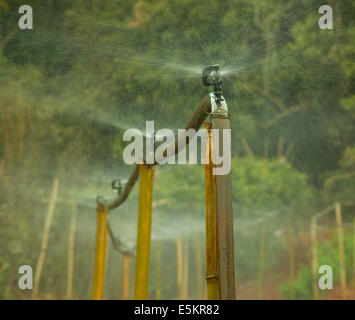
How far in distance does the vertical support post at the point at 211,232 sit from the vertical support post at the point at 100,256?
3141 mm

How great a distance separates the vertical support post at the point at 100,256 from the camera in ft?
15.6

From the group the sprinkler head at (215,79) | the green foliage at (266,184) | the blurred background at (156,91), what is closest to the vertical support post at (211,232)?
the sprinkler head at (215,79)

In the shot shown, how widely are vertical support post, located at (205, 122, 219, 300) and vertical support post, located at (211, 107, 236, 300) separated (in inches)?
1.8

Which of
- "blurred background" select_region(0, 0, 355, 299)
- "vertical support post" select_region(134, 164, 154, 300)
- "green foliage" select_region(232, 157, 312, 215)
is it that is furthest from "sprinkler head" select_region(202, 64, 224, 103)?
"green foliage" select_region(232, 157, 312, 215)

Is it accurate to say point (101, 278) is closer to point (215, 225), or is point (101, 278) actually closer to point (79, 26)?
point (79, 26)

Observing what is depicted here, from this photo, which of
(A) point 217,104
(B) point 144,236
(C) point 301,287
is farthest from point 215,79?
(C) point 301,287

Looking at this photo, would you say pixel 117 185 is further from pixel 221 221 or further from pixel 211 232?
pixel 221 221

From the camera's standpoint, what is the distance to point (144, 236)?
3.07 meters

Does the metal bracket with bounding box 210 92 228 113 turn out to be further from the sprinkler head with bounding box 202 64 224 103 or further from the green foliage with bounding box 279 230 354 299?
the green foliage with bounding box 279 230 354 299

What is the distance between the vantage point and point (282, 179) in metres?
12.5

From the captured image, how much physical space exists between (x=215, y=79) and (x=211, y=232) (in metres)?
0.78

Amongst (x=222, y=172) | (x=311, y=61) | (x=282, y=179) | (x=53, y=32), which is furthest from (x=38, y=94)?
(x=282, y=179)

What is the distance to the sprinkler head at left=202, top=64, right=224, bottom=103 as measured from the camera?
1.93 meters
